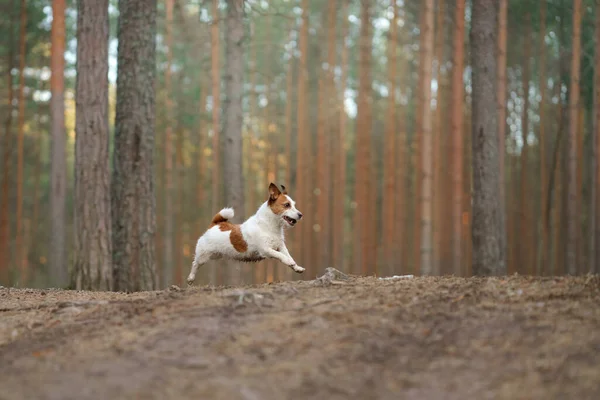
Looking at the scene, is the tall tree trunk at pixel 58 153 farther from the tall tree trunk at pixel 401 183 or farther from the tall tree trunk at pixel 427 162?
the tall tree trunk at pixel 401 183

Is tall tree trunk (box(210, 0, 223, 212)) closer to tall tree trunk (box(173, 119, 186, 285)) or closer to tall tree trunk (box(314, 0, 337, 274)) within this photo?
tall tree trunk (box(173, 119, 186, 285))

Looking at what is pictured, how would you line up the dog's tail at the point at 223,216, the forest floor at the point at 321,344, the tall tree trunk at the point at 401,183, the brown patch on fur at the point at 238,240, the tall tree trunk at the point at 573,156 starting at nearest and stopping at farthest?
the forest floor at the point at 321,344 < the brown patch on fur at the point at 238,240 < the dog's tail at the point at 223,216 < the tall tree trunk at the point at 573,156 < the tall tree trunk at the point at 401,183

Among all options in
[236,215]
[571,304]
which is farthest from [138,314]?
[236,215]

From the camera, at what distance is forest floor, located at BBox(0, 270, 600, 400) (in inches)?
185

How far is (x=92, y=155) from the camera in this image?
35.3 ft

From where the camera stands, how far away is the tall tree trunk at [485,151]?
13.5 m

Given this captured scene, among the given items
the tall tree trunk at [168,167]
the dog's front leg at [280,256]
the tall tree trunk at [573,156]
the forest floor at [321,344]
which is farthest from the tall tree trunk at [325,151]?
the forest floor at [321,344]

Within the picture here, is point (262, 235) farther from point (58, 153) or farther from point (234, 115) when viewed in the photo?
point (58, 153)

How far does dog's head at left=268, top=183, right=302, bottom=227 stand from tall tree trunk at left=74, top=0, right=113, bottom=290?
113 inches

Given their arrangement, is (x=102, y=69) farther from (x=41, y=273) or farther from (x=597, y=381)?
(x=41, y=273)

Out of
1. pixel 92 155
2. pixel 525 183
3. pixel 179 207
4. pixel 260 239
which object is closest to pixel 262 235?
pixel 260 239

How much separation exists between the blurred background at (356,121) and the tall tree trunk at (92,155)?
8795mm

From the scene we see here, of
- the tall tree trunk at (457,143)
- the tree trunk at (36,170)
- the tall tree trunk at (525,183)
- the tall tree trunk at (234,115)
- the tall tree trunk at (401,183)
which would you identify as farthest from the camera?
the tall tree trunk at (401,183)

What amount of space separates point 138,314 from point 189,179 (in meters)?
29.8
